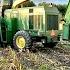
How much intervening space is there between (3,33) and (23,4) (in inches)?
58.3

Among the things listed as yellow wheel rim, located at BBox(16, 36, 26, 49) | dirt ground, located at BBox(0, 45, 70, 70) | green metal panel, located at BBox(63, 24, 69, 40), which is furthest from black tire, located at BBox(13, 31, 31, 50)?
green metal panel, located at BBox(63, 24, 69, 40)

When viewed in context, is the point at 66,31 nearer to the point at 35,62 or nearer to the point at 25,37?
the point at 25,37

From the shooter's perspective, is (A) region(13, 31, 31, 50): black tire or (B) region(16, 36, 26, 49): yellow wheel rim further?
(B) region(16, 36, 26, 49): yellow wheel rim

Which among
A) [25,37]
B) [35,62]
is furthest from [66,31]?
[35,62]

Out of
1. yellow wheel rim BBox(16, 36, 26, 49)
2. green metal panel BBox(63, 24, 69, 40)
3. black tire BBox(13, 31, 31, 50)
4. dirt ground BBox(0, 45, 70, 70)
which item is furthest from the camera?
yellow wheel rim BBox(16, 36, 26, 49)

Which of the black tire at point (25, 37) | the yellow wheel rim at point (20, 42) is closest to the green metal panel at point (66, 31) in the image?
the black tire at point (25, 37)

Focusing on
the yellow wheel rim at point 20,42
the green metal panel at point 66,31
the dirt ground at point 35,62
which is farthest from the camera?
the yellow wheel rim at point 20,42

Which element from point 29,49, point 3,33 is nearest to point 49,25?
point 29,49

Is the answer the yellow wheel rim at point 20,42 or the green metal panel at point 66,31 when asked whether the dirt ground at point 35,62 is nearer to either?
the green metal panel at point 66,31

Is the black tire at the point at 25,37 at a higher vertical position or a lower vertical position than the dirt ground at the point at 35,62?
higher

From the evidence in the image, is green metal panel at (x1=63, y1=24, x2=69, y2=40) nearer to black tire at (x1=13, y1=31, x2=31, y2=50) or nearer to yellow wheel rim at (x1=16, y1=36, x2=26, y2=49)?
black tire at (x1=13, y1=31, x2=31, y2=50)

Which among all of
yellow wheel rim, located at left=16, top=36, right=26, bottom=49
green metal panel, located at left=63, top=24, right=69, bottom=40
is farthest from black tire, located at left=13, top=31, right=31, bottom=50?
green metal panel, located at left=63, top=24, right=69, bottom=40

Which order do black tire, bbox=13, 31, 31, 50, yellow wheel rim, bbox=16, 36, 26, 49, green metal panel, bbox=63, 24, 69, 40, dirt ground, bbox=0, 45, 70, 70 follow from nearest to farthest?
dirt ground, bbox=0, 45, 70, 70, green metal panel, bbox=63, 24, 69, 40, black tire, bbox=13, 31, 31, 50, yellow wheel rim, bbox=16, 36, 26, 49

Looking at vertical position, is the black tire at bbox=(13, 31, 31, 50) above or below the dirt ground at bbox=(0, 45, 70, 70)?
above
